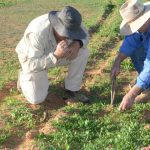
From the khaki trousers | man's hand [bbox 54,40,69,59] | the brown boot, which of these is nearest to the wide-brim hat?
man's hand [bbox 54,40,69,59]

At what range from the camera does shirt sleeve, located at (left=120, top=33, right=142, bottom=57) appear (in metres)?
6.51

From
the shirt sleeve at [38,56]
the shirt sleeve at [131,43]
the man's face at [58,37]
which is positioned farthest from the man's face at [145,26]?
the shirt sleeve at [38,56]

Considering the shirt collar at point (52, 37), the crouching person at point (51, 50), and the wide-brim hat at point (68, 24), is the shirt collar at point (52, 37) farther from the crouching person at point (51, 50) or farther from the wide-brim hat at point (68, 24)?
the wide-brim hat at point (68, 24)

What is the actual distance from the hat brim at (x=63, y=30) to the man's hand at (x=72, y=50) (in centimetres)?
19

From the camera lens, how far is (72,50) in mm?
6188

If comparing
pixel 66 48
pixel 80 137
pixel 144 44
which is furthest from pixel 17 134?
pixel 144 44

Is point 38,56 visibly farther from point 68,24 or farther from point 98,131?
point 98,131

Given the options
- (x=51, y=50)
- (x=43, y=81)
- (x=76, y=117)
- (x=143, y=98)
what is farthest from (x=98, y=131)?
(x=51, y=50)

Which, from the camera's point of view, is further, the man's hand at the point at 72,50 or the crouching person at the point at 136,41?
the man's hand at the point at 72,50

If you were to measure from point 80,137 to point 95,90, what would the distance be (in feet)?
5.35

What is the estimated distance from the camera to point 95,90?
7152 mm

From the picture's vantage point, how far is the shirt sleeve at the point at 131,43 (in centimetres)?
651

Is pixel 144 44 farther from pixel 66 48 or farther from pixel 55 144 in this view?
pixel 55 144

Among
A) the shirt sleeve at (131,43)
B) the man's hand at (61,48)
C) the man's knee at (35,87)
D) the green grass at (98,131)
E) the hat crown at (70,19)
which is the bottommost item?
the green grass at (98,131)
